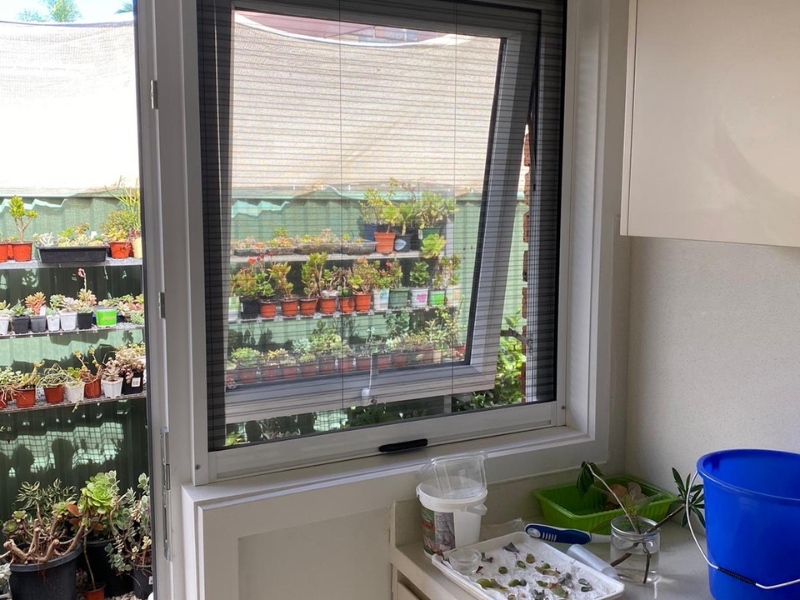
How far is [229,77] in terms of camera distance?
5.24ft

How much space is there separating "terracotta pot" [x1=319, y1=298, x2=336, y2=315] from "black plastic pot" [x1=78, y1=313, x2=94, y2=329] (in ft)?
2.97

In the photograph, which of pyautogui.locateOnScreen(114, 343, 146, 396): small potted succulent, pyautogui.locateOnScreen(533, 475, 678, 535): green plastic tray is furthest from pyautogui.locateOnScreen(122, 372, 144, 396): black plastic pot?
pyautogui.locateOnScreen(533, 475, 678, 535): green plastic tray

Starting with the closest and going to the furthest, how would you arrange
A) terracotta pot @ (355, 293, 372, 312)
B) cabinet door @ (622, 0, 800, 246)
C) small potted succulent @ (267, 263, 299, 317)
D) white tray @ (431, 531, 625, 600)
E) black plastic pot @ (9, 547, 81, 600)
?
cabinet door @ (622, 0, 800, 246) → white tray @ (431, 531, 625, 600) → small potted succulent @ (267, 263, 299, 317) → terracotta pot @ (355, 293, 372, 312) → black plastic pot @ (9, 547, 81, 600)

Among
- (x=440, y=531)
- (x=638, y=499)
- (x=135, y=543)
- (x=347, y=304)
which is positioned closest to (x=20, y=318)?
(x=135, y=543)

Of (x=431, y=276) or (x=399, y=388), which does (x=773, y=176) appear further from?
(x=399, y=388)

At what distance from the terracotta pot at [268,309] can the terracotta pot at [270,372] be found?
120 mm

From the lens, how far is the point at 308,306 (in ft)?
5.74

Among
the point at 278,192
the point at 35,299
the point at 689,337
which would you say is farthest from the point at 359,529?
the point at 35,299

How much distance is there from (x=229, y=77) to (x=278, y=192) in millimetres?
270

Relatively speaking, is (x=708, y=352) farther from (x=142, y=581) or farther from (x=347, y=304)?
(x=142, y=581)

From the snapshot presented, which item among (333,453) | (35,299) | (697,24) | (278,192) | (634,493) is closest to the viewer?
(697,24)

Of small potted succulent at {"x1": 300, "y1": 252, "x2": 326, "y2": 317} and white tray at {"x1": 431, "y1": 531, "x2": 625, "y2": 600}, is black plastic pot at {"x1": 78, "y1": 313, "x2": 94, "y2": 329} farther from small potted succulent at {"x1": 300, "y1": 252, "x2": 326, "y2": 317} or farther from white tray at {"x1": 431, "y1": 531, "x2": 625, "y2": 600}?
white tray at {"x1": 431, "y1": 531, "x2": 625, "y2": 600}

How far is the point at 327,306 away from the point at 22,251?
3.20 feet

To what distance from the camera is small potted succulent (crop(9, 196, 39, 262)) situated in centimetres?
198
